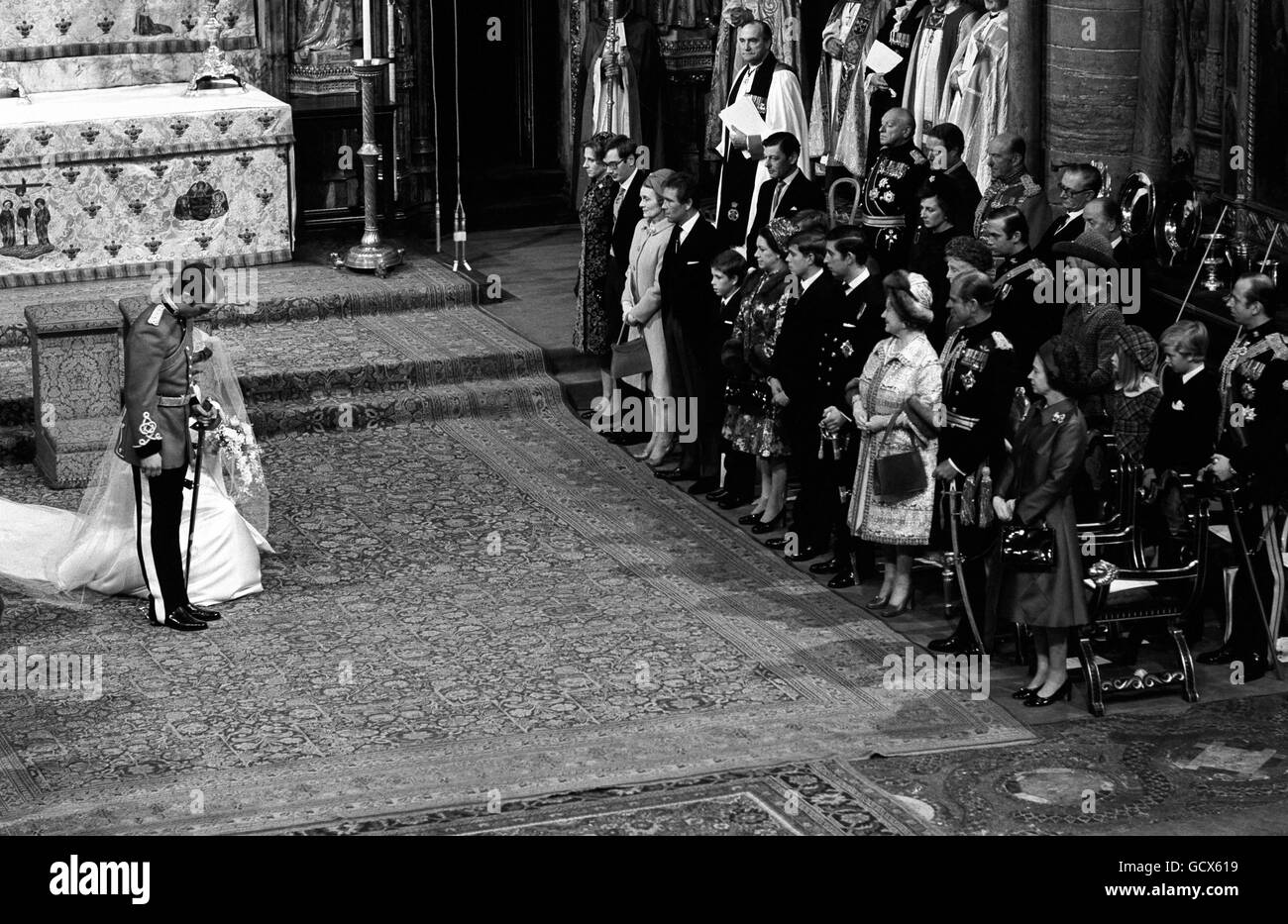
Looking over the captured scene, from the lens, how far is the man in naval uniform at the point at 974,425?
9.15m

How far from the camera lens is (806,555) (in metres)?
10.7

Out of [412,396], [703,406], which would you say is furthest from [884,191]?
[412,396]

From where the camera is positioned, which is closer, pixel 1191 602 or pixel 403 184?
pixel 1191 602

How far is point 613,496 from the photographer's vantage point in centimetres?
1156

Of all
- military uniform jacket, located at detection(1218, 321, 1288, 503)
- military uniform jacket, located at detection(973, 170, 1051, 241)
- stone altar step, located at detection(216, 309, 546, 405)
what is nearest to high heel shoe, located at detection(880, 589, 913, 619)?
military uniform jacket, located at detection(1218, 321, 1288, 503)

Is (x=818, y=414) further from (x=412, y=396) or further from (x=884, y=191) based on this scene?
(x=412, y=396)

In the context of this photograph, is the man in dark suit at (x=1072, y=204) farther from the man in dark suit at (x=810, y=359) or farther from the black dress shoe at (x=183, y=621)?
the black dress shoe at (x=183, y=621)

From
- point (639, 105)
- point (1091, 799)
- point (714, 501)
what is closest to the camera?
point (1091, 799)

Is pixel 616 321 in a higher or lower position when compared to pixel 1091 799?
higher

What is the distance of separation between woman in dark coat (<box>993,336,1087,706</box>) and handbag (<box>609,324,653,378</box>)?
3288mm

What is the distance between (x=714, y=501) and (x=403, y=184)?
5.39 meters

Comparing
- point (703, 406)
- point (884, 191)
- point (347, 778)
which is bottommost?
point (347, 778)

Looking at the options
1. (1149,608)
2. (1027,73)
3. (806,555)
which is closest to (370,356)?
(806,555)

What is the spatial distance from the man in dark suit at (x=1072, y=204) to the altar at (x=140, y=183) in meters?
5.95
